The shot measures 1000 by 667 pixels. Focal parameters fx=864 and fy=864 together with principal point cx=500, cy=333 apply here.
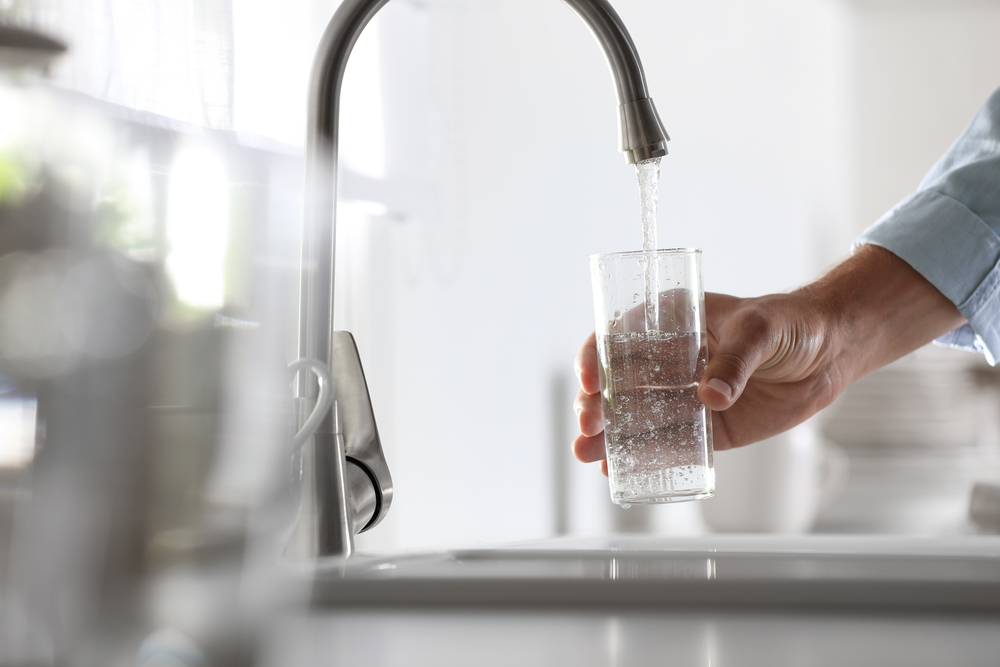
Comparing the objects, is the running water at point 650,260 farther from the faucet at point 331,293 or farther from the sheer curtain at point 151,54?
the sheer curtain at point 151,54

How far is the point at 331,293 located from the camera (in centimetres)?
53

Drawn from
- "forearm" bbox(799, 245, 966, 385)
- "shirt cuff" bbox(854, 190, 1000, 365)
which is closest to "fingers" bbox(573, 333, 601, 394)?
"forearm" bbox(799, 245, 966, 385)

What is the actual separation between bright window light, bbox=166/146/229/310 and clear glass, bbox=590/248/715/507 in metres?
0.34

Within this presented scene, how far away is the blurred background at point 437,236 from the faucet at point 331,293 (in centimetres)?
4

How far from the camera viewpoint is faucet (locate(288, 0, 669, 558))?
0.50 metres

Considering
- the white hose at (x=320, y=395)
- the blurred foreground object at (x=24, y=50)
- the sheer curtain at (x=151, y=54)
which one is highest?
the sheer curtain at (x=151, y=54)

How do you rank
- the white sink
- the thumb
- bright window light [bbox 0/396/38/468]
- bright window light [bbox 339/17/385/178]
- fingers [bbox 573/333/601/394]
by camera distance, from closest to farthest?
bright window light [bbox 0/396/38/468]
the white sink
the thumb
fingers [bbox 573/333/601/394]
bright window light [bbox 339/17/385/178]

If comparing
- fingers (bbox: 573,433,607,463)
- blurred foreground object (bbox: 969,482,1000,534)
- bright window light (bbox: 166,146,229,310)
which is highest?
bright window light (bbox: 166,146,229,310)

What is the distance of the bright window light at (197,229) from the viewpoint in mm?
247

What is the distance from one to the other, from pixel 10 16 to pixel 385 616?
0.28 meters

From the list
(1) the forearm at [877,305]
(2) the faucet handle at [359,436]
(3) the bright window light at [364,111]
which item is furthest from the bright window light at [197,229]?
(3) the bright window light at [364,111]

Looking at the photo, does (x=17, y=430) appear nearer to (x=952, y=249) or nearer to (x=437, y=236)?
(x=952, y=249)

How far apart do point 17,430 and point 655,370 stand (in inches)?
17.2

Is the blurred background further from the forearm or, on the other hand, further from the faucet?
the forearm
